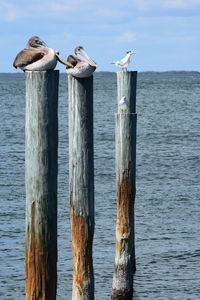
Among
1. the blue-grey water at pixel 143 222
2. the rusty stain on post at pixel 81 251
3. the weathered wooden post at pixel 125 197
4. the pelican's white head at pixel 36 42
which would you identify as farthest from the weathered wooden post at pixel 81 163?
the blue-grey water at pixel 143 222

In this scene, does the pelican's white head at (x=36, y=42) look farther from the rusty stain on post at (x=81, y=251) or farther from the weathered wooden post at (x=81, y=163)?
the rusty stain on post at (x=81, y=251)

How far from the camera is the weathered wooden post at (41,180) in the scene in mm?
6746

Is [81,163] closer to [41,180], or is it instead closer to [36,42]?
[36,42]

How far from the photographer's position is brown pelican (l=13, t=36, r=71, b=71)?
23.3 feet

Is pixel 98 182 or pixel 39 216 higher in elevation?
pixel 39 216

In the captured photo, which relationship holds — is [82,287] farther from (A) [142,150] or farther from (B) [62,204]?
(A) [142,150]

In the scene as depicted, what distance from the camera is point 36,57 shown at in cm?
729

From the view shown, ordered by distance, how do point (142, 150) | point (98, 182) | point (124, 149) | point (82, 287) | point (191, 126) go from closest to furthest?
1. point (82, 287)
2. point (124, 149)
3. point (98, 182)
4. point (142, 150)
5. point (191, 126)

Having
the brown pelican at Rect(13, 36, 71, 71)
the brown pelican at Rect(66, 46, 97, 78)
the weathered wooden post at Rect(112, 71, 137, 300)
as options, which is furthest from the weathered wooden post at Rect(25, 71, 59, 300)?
the weathered wooden post at Rect(112, 71, 137, 300)

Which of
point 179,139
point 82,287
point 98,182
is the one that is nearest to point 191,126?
point 179,139

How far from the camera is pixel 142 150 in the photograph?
111 ft

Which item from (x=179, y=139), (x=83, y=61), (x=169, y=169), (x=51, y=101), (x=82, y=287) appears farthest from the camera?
(x=179, y=139)

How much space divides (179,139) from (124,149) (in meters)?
26.8

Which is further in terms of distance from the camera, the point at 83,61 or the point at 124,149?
the point at 124,149
